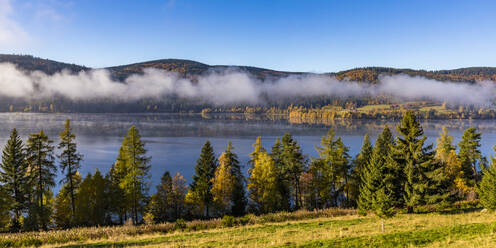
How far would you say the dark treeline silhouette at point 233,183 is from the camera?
1081 inches

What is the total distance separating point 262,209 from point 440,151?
3146cm

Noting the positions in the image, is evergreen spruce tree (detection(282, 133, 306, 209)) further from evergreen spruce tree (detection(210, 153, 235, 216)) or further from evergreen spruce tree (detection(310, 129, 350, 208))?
evergreen spruce tree (detection(210, 153, 235, 216))

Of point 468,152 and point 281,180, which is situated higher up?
point 468,152

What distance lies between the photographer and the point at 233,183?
1495 inches

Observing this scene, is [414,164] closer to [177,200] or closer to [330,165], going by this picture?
[330,165]

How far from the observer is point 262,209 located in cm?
3734

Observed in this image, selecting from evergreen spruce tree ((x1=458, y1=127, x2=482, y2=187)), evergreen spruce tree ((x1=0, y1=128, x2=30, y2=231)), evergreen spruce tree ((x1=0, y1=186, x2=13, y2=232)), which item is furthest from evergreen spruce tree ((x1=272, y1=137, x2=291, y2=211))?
evergreen spruce tree ((x1=0, y1=186, x2=13, y2=232))

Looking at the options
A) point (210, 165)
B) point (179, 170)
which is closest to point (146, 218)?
point (210, 165)

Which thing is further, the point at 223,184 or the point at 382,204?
the point at 223,184

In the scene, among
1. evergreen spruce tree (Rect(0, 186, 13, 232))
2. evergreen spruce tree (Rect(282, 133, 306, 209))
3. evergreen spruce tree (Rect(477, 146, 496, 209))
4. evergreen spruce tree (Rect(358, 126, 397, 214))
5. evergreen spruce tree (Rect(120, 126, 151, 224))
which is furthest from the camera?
evergreen spruce tree (Rect(282, 133, 306, 209))

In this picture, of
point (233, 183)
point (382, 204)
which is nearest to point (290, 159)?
point (233, 183)

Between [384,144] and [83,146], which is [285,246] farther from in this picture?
[83,146]

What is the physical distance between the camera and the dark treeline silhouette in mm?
27453

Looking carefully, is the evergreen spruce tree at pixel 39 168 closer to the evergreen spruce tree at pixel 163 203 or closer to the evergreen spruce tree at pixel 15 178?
the evergreen spruce tree at pixel 15 178
